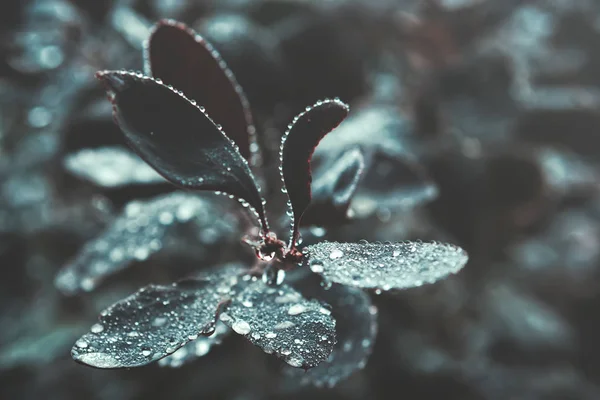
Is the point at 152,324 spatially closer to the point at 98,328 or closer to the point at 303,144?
the point at 98,328

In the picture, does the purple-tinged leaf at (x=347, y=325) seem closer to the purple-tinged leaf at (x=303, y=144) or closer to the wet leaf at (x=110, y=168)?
the purple-tinged leaf at (x=303, y=144)

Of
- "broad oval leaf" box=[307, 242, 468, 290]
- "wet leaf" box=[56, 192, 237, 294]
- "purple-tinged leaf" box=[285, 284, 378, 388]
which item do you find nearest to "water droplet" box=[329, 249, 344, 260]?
"broad oval leaf" box=[307, 242, 468, 290]

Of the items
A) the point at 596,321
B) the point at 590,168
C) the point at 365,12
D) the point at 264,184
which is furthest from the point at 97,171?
the point at 596,321

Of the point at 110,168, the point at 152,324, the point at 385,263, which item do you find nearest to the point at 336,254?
the point at 385,263

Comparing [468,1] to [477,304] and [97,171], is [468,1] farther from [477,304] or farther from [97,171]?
[97,171]

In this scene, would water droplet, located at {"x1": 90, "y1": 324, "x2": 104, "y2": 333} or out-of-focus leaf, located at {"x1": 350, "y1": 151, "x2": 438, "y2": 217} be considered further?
out-of-focus leaf, located at {"x1": 350, "y1": 151, "x2": 438, "y2": 217}

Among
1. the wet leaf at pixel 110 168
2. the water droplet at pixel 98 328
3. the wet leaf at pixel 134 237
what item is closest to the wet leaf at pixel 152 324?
the water droplet at pixel 98 328

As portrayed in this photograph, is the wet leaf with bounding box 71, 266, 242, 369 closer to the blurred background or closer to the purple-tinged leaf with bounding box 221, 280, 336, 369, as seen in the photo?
the purple-tinged leaf with bounding box 221, 280, 336, 369
